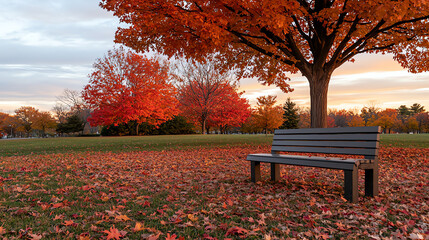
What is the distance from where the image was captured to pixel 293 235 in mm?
2752

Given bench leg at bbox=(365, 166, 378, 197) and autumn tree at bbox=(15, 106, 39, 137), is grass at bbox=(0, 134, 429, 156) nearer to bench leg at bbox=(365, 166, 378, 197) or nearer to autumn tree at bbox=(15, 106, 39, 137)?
bench leg at bbox=(365, 166, 378, 197)

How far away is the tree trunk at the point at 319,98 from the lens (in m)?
9.65

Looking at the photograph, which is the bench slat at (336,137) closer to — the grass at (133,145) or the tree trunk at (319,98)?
the tree trunk at (319,98)

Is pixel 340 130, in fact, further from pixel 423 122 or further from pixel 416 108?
pixel 416 108

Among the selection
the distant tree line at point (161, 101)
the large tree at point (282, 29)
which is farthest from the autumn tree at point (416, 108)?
the large tree at point (282, 29)

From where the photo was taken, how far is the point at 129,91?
2706 cm

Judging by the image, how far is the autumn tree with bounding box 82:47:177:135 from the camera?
1057 inches

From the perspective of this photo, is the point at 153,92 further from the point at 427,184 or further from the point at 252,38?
the point at 427,184

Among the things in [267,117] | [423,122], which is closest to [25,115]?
[267,117]

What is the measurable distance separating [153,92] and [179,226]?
86.1 feet

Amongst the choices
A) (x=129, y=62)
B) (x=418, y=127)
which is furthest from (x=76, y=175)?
(x=418, y=127)

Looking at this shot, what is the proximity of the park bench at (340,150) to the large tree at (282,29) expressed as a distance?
416 cm

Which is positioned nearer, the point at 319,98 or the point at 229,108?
the point at 319,98

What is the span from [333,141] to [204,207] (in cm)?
239
